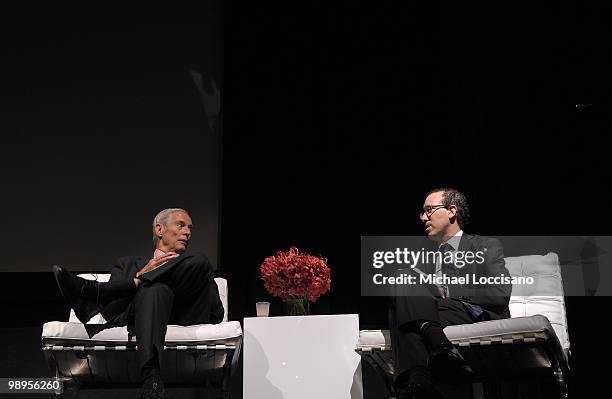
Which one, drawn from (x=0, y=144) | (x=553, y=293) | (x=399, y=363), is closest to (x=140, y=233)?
(x=0, y=144)

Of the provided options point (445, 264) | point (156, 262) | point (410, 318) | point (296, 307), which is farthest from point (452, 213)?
point (156, 262)

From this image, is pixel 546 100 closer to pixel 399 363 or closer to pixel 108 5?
pixel 399 363

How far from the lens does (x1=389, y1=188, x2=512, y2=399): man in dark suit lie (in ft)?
8.30

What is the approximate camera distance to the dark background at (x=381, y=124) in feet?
14.6

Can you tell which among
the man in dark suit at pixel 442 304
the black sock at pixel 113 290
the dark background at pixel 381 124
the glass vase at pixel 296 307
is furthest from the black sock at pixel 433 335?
the dark background at pixel 381 124

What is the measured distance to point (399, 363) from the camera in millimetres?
2662

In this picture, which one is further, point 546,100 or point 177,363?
point 546,100

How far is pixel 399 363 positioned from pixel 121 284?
1339 mm

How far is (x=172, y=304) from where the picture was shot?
3.05 metres

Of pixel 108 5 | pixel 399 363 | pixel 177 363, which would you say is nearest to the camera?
pixel 399 363

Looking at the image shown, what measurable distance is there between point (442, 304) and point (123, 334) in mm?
1468

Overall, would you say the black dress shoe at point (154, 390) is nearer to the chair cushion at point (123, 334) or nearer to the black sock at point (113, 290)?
the chair cushion at point (123, 334)

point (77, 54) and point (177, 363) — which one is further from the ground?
point (77, 54)

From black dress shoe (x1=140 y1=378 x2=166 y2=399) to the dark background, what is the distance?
5.45 feet
